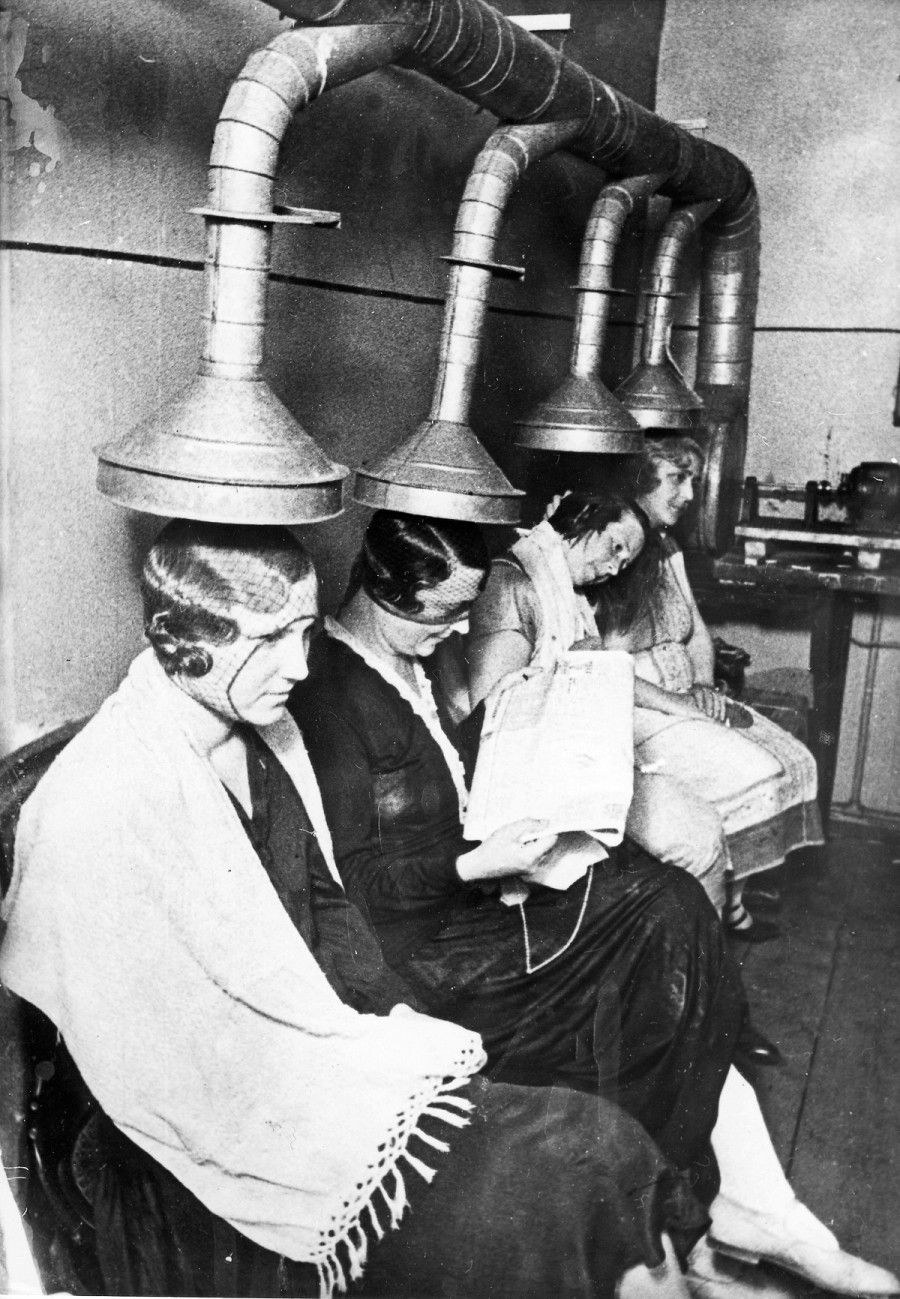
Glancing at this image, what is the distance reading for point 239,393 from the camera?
1.41 metres

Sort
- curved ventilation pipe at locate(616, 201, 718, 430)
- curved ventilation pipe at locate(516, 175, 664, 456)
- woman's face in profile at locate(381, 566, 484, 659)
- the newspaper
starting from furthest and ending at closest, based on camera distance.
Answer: curved ventilation pipe at locate(616, 201, 718, 430), curved ventilation pipe at locate(516, 175, 664, 456), woman's face in profile at locate(381, 566, 484, 659), the newspaper

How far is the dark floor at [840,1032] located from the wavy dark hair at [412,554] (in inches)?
53.7

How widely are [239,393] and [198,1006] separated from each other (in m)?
0.79

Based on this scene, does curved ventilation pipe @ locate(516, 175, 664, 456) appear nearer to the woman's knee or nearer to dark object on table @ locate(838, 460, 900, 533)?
the woman's knee

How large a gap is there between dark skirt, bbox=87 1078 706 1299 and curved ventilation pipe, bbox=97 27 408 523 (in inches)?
32.8

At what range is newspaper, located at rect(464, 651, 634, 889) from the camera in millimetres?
1760

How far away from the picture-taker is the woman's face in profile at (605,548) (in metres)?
2.65

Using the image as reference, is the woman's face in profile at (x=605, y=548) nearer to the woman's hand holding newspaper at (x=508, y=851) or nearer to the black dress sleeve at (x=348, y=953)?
the woman's hand holding newspaper at (x=508, y=851)

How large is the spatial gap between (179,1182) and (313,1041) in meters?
0.25

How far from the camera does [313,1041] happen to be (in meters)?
1.50

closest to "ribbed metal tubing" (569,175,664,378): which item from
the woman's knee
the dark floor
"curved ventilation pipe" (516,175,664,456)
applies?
"curved ventilation pipe" (516,175,664,456)

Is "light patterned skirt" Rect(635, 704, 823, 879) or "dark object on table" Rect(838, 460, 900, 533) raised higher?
"dark object on table" Rect(838, 460, 900, 533)

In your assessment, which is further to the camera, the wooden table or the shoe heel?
the wooden table

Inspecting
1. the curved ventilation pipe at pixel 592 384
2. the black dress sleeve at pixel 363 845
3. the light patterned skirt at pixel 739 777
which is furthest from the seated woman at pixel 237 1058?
the light patterned skirt at pixel 739 777
